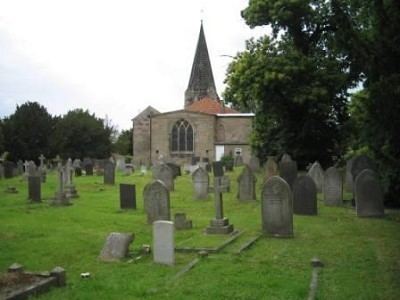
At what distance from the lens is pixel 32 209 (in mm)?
17547

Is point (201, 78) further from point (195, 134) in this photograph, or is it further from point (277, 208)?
point (277, 208)

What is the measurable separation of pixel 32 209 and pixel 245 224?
274 inches

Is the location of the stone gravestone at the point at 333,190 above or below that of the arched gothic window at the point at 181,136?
below

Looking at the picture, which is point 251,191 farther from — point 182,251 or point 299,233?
point 182,251

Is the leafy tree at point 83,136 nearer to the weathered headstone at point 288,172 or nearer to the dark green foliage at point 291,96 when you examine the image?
the dark green foliage at point 291,96

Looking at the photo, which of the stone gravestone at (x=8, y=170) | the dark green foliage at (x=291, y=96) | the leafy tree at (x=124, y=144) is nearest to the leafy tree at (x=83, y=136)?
the leafy tree at (x=124, y=144)

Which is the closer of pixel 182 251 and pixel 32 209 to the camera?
pixel 182 251

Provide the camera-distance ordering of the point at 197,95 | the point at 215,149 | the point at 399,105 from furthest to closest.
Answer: the point at 197,95
the point at 215,149
the point at 399,105

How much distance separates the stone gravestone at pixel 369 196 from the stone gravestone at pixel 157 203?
5.19 meters

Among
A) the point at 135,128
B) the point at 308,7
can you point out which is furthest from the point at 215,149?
the point at 308,7

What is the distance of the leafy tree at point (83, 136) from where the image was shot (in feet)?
201

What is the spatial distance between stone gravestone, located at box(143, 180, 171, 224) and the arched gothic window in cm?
4810

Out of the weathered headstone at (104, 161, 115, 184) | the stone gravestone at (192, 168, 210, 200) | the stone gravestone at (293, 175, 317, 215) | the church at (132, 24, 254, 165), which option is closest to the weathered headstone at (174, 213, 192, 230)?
the stone gravestone at (293, 175, 317, 215)

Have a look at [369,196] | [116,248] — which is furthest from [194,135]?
[116,248]
